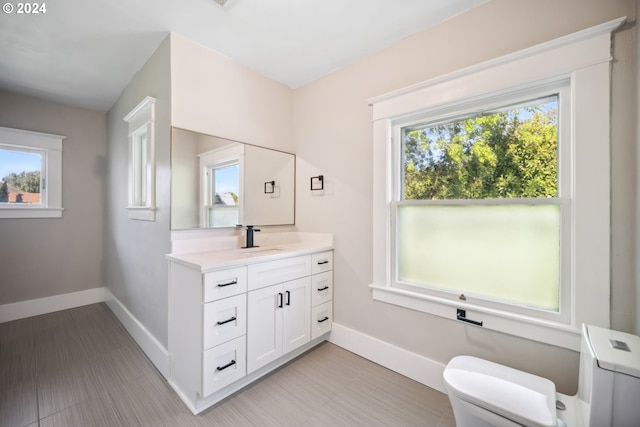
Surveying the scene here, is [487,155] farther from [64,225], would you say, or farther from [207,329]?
[64,225]

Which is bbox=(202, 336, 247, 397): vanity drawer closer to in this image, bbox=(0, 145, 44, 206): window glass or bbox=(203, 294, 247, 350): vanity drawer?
bbox=(203, 294, 247, 350): vanity drawer

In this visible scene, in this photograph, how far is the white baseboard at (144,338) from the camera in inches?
73.9

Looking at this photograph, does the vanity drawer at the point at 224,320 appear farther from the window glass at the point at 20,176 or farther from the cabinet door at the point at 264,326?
the window glass at the point at 20,176

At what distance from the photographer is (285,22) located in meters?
1.78

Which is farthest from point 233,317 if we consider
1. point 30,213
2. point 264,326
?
point 30,213

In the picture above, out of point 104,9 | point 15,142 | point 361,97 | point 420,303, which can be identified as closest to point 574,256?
point 420,303

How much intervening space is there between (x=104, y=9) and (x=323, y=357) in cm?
292

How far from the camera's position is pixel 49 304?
9.86 ft

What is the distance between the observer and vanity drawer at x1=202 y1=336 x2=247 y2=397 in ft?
4.93

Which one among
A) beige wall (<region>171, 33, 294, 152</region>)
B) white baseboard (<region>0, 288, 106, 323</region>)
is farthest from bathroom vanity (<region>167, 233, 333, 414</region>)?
white baseboard (<region>0, 288, 106, 323</region>)

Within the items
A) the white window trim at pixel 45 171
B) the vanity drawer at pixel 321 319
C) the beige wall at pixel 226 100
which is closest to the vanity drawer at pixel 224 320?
the vanity drawer at pixel 321 319

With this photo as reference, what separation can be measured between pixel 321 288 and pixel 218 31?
2.15 metres

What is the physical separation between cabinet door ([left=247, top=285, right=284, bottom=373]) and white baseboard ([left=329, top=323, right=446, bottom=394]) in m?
0.63

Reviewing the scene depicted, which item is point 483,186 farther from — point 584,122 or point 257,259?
point 257,259
